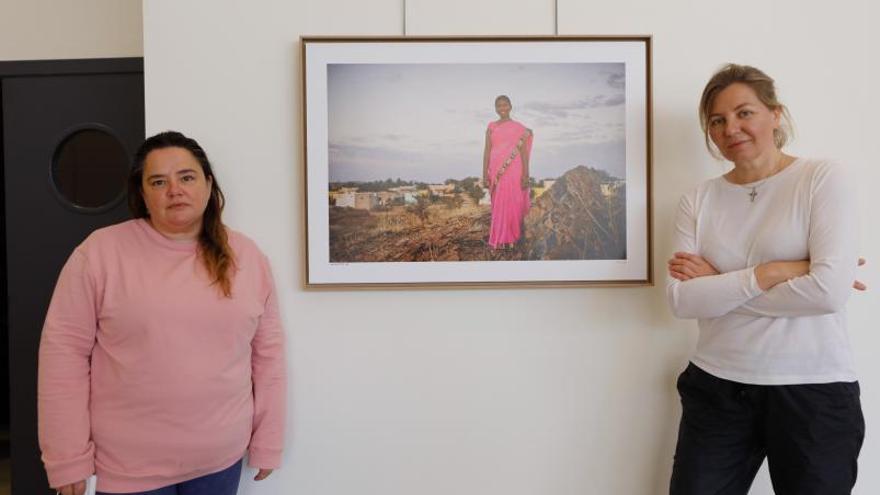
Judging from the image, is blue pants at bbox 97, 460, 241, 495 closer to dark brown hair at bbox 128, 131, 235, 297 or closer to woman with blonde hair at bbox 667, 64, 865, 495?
dark brown hair at bbox 128, 131, 235, 297

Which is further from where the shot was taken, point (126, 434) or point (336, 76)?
point (336, 76)

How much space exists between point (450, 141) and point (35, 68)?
66.5 inches

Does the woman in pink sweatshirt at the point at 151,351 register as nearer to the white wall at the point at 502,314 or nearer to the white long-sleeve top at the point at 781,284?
the white wall at the point at 502,314

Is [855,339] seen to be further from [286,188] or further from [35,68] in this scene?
[35,68]

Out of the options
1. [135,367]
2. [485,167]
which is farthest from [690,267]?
[135,367]

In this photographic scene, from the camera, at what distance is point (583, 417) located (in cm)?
177

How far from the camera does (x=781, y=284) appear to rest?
1.35 meters

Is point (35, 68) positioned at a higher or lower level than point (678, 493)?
higher

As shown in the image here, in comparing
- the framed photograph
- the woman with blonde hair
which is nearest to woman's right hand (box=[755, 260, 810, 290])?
the woman with blonde hair

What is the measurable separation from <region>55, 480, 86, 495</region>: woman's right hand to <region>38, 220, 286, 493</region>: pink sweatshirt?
3cm

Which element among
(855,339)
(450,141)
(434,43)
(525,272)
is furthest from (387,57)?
(855,339)

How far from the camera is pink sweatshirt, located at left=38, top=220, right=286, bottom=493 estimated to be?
132 cm

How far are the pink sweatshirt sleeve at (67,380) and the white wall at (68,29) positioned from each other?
1125mm

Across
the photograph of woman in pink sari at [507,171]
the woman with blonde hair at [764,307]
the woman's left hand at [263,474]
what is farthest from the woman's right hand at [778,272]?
the woman's left hand at [263,474]
